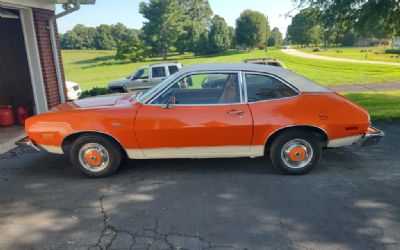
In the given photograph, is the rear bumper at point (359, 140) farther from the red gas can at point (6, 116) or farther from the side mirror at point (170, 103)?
the red gas can at point (6, 116)

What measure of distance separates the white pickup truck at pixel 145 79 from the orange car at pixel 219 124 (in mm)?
10045

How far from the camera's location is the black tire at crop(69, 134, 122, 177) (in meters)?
4.48

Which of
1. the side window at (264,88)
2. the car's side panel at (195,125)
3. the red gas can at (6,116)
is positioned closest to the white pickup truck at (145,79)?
the red gas can at (6,116)

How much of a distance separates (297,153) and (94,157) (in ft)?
9.53

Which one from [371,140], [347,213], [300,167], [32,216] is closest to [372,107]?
[371,140]

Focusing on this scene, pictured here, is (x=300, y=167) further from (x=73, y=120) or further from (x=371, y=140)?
(x=73, y=120)

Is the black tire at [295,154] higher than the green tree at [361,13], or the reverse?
the green tree at [361,13]

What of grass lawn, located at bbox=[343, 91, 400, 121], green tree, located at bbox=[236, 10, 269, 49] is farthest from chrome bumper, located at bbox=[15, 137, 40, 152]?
green tree, located at bbox=[236, 10, 269, 49]

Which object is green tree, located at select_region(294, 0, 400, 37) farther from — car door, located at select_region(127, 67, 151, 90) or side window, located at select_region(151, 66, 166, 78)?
car door, located at select_region(127, 67, 151, 90)

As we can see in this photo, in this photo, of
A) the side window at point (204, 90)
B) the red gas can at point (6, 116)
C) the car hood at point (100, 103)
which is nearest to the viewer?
the side window at point (204, 90)

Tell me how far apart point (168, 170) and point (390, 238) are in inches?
117

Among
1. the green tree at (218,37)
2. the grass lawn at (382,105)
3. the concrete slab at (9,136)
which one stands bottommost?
the grass lawn at (382,105)

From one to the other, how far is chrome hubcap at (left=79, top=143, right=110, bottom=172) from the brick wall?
14.0ft

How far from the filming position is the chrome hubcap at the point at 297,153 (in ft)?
14.8
